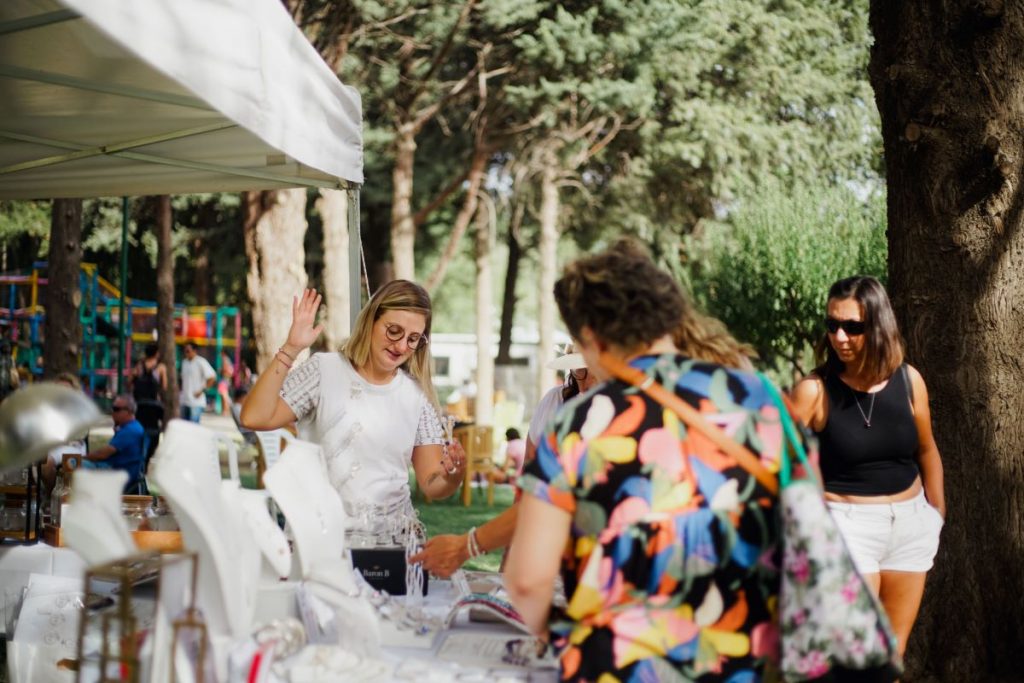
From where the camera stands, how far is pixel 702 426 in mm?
1881

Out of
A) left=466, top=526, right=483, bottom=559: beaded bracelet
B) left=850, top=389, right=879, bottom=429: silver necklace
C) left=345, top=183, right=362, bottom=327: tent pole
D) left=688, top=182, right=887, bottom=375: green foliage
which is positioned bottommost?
left=466, top=526, right=483, bottom=559: beaded bracelet

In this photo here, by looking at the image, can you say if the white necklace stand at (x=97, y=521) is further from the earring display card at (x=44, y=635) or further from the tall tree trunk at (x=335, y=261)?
the tall tree trunk at (x=335, y=261)

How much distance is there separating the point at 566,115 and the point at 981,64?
14.8m

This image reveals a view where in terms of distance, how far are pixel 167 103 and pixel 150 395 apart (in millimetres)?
10207

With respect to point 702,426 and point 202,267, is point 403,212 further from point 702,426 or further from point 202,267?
point 702,426

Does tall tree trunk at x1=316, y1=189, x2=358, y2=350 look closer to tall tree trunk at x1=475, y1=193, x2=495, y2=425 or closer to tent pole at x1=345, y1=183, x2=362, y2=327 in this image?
tall tree trunk at x1=475, y1=193, x2=495, y2=425

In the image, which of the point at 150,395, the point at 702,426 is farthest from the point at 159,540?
the point at 150,395

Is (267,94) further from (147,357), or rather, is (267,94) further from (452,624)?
(147,357)

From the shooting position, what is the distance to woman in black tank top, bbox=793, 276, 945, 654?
3471mm

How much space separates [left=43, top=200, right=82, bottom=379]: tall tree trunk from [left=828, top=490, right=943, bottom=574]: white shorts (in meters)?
8.88

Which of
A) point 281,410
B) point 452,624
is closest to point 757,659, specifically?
point 452,624

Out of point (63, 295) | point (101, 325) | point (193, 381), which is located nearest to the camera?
point (63, 295)

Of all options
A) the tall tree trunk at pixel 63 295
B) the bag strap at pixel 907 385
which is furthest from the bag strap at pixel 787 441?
the tall tree trunk at pixel 63 295

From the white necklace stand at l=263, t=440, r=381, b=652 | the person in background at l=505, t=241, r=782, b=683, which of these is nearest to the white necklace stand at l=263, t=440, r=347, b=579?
the white necklace stand at l=263, t=440, r=381, b=652
